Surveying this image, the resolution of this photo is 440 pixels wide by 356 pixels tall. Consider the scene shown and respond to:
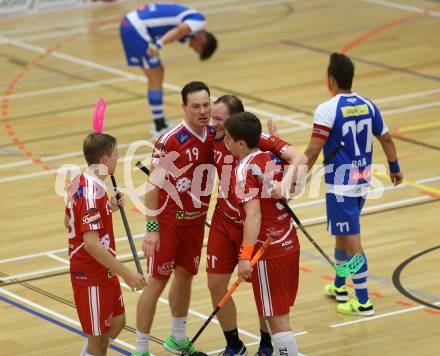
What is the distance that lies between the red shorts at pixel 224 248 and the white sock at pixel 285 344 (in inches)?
29.8

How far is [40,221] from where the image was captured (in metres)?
13.2

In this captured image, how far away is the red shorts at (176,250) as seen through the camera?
9133 mm

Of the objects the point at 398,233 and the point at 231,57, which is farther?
the point at 231,57

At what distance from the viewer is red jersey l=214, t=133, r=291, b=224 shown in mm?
8820

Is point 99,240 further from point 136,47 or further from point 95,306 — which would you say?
point 136,47

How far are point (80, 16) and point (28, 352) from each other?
625 inches

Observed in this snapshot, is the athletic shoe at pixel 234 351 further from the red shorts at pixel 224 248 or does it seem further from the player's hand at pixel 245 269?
the player's hand at pixel 245 269

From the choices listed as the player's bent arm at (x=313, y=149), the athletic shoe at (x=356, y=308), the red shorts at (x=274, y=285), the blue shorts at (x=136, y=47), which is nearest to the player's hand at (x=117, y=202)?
the red shorts at (x=274, y=285)

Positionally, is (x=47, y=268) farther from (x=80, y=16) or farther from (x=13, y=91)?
(x=80, y=16)

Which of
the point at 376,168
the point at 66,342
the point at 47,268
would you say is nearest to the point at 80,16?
the point at 376,168

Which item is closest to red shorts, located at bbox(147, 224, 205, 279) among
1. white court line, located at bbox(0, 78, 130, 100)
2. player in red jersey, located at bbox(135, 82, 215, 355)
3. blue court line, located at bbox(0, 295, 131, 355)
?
player in red jersey, located at bbox(135, 82, 215, 355)

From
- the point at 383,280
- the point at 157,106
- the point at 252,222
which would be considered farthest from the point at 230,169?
the point at 157,106

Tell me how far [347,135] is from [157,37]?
742 cm

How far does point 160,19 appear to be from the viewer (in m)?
16.7
